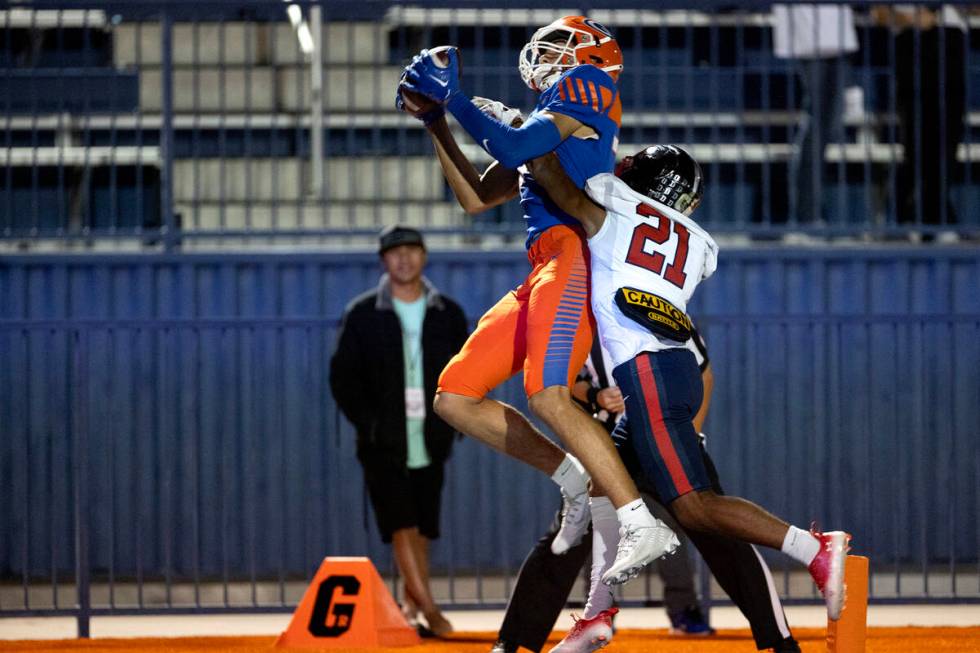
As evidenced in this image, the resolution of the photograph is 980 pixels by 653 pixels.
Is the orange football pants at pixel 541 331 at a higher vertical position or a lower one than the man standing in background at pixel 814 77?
lower

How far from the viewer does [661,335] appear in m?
5.34

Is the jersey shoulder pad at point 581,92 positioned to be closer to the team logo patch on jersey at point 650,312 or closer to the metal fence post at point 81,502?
the team logo patch on jersey at point 650,312

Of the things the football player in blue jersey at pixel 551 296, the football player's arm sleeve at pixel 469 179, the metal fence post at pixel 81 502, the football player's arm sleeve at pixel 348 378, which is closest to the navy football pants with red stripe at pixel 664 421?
the football player in blue jersey at pixel 551 296

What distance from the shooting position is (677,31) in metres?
10.1

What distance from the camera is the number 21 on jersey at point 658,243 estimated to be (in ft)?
17.6

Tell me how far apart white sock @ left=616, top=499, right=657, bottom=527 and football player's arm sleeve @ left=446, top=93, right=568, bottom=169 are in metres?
1.18

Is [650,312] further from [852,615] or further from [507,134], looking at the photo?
[852,615]

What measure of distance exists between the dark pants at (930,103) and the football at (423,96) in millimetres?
5212

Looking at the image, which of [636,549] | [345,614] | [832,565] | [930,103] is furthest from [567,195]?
[930,103]

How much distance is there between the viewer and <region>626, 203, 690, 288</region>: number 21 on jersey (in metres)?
5.38

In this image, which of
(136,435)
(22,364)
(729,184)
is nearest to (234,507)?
(136,435)

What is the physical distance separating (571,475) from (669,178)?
3.60 feet

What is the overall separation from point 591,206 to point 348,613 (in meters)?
2.44

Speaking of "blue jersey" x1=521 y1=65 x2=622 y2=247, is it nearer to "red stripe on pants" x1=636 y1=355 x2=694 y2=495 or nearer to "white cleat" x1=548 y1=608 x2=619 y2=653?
"red stripe on pants" x1=636 y1=355 x2=694 y2=495
